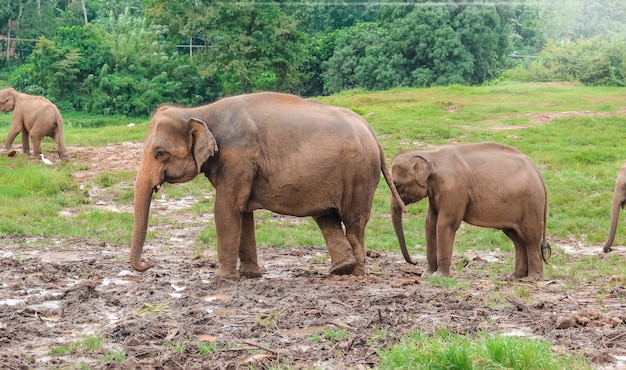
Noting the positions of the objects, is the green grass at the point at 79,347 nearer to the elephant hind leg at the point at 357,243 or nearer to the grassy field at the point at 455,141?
the elephant hind leg at the point at 357,243

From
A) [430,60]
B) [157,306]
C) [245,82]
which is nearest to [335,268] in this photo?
[157,306]

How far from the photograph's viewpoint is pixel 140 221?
7.71m

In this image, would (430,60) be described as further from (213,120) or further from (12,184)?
(213,120)

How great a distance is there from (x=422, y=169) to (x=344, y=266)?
1336mm

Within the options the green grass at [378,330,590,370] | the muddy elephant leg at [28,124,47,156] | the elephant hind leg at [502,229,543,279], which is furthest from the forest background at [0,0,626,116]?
the green grass at [378,330,590,370]

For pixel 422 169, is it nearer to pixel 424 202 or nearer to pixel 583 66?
pixel 424 202

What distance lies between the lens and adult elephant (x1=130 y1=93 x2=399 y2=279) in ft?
25.9

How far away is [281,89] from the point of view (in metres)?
40.8

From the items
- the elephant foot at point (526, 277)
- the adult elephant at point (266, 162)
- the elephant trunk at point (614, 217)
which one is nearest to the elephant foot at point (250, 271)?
the adult elephant at point (266, 162)

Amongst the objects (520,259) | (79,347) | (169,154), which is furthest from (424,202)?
(79,347)

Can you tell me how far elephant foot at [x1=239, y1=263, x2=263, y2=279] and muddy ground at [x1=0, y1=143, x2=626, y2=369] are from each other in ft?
0.43

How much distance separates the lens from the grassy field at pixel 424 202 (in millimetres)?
11648

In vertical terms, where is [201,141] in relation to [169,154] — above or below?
above

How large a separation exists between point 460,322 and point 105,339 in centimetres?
226
